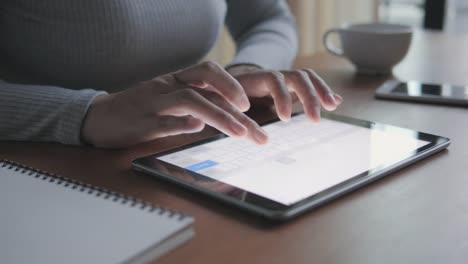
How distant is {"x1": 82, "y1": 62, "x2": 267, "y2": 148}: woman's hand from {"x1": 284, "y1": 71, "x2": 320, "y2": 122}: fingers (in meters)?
0.08

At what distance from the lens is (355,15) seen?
98.0 inches

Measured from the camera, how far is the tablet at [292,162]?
1.64 feet

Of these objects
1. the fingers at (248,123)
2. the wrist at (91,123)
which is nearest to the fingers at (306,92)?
the fingers at (248,123)

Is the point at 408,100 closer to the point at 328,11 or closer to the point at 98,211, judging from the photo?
the point at 98,211

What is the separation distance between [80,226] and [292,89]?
375mm

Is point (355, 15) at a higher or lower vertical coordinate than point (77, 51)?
lower

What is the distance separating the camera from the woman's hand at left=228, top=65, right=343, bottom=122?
0.69 metres

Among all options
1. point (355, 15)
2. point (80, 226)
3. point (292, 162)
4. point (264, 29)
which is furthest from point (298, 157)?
point (355, 15)

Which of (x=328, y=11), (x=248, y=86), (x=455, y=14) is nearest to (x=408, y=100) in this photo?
(x=248, y=86)

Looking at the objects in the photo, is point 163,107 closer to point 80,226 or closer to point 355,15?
point 80,226

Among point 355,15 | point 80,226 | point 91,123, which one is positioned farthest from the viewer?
point 355,15

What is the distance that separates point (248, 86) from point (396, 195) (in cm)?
31

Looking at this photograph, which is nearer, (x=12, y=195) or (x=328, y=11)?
(x=12, y=195)

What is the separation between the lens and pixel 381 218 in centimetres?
48
